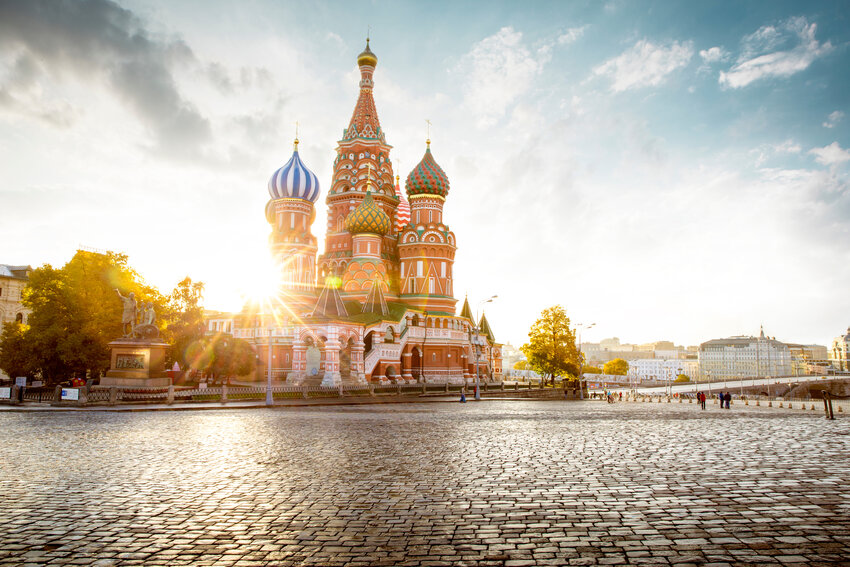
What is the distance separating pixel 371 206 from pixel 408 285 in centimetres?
932

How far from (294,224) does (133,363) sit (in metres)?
27.8

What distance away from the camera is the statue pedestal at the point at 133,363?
30.4 meters

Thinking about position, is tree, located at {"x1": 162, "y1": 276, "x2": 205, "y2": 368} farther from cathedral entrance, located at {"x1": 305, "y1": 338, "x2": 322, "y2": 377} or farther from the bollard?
the bollard

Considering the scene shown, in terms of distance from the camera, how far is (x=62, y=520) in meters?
6.94

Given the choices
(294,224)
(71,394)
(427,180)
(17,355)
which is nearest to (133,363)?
(71,394)

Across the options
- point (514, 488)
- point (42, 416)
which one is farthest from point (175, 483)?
point (42, 416)

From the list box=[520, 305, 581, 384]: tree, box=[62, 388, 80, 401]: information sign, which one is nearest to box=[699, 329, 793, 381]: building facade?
box=[520, 305, 581, 384]: tree

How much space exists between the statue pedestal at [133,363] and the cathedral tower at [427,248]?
1231 inches

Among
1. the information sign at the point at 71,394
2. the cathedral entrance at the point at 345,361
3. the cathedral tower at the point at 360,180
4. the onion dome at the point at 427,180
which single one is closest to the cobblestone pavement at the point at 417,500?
the information sign at the point at 71,394

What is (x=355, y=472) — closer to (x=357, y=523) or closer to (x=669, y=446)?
(x=357, y=523)

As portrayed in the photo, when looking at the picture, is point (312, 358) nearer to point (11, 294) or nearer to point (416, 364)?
point (416, 364)

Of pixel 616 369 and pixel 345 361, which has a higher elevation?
pixel 345 361

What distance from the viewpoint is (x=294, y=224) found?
5641 centimetres

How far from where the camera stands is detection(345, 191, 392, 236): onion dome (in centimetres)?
5850
